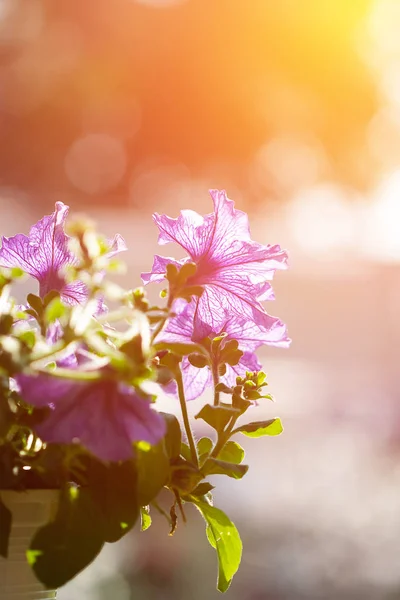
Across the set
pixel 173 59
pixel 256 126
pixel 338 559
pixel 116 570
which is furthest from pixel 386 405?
pixel 173 59

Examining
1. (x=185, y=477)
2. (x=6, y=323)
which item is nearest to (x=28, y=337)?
(x=6, y=323)

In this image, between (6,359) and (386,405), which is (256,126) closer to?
(386,405)

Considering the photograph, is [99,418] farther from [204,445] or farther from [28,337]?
[204,445]

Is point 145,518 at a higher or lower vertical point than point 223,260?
lower

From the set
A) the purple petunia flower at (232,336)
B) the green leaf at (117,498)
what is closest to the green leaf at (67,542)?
the green leaf at (117,498)

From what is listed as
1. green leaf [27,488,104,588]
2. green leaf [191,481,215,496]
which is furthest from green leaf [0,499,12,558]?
green leaf [191,481,215,496]
